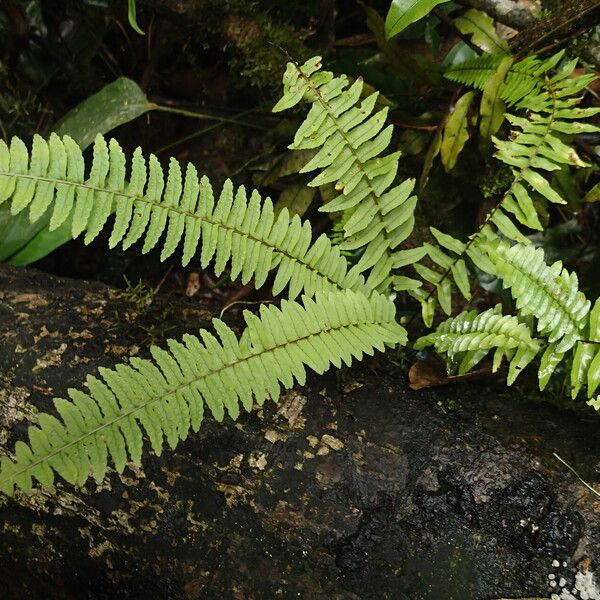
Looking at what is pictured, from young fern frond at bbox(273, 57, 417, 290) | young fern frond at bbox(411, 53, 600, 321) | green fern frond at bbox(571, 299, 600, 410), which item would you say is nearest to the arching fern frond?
green fern frond at bbox(571, 299, 600, 410)

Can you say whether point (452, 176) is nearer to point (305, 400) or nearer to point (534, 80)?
point (534, 80)

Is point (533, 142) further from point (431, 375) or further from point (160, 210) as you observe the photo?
point (160, 210)

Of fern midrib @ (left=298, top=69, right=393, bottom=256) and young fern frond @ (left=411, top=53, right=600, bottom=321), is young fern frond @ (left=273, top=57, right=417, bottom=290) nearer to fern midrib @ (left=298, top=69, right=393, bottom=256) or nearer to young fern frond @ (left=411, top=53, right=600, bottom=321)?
fern midrib @ (left=298, top=69, right=393, bottom=256)

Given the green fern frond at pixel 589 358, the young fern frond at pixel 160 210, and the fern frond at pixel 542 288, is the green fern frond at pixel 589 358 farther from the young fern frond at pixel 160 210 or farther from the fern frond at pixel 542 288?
the young fern frond at pixel 160 210

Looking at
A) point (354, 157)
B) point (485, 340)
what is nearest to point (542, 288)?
point (485, 340)

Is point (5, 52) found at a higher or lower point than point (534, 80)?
higher

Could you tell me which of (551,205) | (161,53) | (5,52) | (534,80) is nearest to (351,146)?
(534,80)
